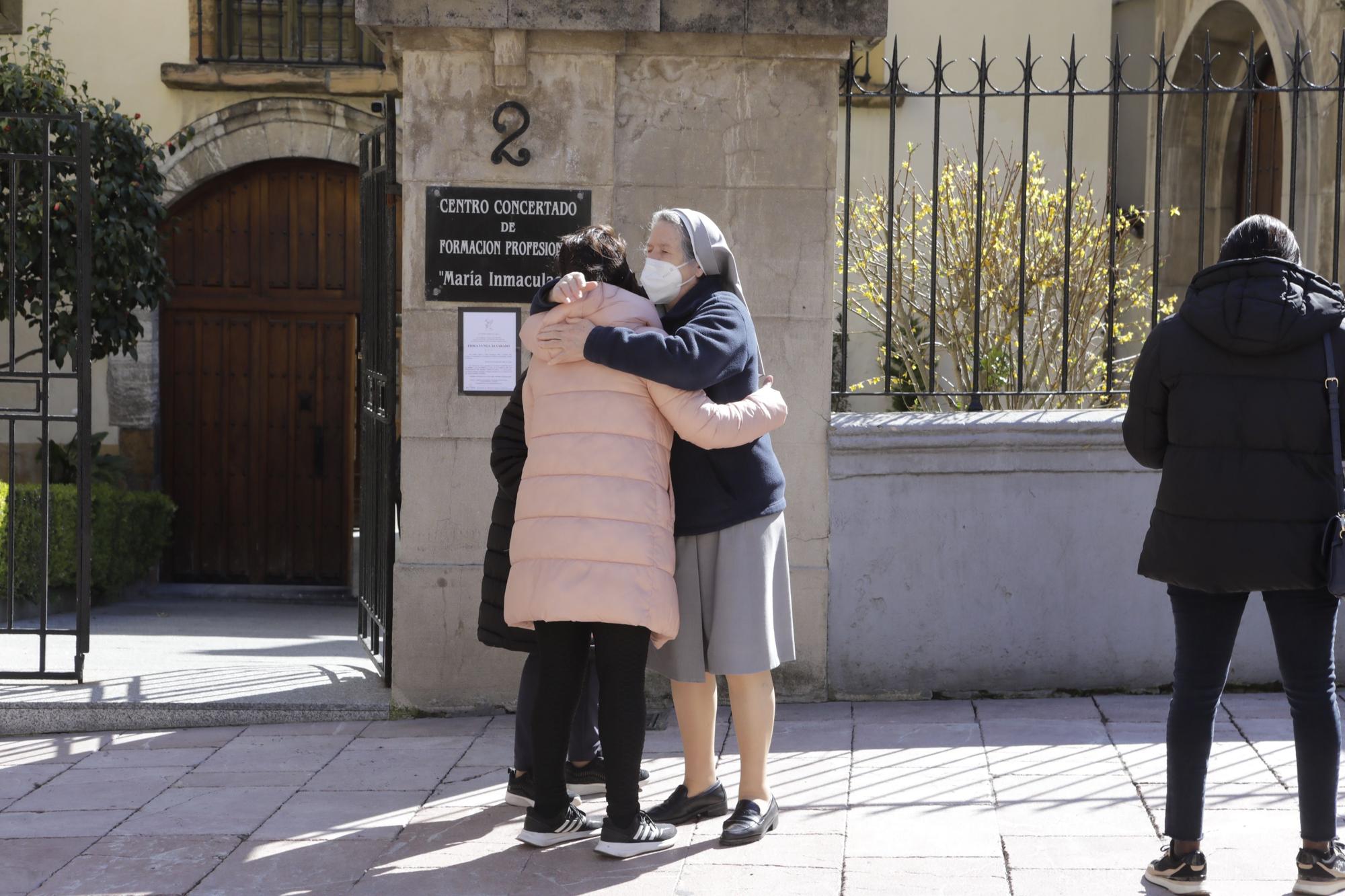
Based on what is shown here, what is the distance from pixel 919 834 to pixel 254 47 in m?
7.99

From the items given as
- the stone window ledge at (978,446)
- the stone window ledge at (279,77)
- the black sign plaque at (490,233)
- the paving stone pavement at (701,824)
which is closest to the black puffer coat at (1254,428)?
the paving stone pavement at (701,824)

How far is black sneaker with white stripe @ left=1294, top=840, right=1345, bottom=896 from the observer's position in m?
3.70

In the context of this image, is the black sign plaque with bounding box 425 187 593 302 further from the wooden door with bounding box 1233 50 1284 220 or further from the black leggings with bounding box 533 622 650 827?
the wooden door with bounding box 1233 50 1284 220

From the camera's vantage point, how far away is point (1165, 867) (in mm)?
3766

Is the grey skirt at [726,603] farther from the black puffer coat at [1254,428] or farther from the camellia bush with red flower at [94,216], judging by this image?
the camellia bush with red flower at [94,216]

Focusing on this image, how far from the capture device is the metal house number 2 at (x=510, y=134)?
18.5 feet

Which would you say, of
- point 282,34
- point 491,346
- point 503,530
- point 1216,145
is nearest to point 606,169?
Result: point 491,346

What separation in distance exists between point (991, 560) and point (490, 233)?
2.33 metres

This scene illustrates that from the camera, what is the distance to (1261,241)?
3711 millimetres

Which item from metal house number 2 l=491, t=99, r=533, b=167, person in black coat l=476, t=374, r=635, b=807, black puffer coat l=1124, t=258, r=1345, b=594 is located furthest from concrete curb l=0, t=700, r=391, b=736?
black puffer coat l=1124, t=258, r=1345, b=594

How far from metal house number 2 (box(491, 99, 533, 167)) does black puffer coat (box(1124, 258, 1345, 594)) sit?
2.75m

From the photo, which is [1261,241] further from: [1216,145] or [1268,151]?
[1216,145]

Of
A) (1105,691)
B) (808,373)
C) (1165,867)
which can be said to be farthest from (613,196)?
(1165,867)

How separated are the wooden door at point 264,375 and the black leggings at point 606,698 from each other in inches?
261
